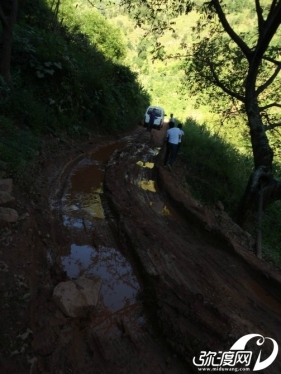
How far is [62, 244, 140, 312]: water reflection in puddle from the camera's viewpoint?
4.48 metres

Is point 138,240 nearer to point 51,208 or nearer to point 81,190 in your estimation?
point 51,208

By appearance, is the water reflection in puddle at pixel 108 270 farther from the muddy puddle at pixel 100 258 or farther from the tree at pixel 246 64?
the tree at pixel 246 64

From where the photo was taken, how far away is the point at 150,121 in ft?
59.7

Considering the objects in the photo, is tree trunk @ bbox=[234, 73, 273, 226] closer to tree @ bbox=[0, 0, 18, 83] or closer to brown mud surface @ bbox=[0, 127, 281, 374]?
brown mud surface @ bbox=[0, 127, 281, 374]

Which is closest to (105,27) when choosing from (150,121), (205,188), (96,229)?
(150,121)

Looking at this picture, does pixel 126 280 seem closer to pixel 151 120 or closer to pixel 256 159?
pixel 256 159

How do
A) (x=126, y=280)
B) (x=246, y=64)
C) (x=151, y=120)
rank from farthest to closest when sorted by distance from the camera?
(x=151, y=120), (x=246, y=64), (x=126, y=280)

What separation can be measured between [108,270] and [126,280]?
1.31 ft

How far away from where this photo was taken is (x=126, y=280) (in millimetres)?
4938

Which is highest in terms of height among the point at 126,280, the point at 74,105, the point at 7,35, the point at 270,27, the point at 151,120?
the point at 270,27

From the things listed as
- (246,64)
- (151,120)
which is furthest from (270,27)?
(151,120)

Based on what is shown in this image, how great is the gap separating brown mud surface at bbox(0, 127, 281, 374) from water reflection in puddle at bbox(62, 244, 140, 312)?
19mm

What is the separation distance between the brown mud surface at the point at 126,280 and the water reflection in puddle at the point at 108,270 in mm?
19

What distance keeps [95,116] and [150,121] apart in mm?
4884
